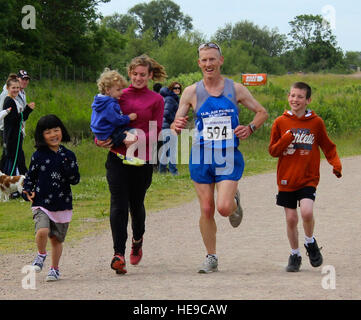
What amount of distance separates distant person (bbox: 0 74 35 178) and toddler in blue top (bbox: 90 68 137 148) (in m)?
6.24

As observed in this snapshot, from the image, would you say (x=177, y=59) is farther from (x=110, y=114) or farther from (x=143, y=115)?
(x=110, y=114)

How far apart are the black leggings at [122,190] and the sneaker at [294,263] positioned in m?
1.59

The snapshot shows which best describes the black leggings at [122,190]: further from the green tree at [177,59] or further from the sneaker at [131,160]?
the green tree at [177,59]

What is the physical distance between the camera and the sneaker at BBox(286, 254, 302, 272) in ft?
25.8

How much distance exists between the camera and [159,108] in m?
8.28

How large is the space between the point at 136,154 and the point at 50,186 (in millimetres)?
927

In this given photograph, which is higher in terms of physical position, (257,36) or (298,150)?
(257,36)

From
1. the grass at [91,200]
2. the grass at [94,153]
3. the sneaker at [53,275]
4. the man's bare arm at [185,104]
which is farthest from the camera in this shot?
the grass at [94,153]

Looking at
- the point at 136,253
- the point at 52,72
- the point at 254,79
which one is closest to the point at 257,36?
the point at 254,79

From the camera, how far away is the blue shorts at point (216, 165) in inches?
307

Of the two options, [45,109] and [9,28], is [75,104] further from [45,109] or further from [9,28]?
[9,28]

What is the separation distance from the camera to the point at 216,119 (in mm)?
7773

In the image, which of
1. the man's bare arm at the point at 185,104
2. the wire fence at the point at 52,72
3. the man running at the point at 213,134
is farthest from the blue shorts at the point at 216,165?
the wire fence at the point at 52,72

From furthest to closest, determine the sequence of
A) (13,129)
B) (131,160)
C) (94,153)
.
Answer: (94,153)
(13,129)
(131,160)
